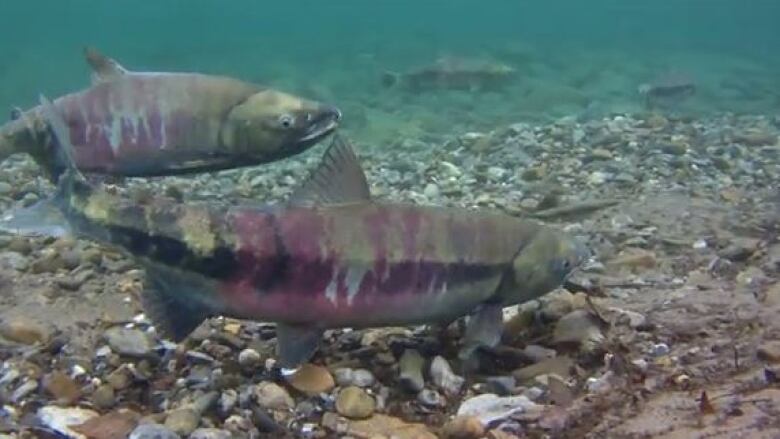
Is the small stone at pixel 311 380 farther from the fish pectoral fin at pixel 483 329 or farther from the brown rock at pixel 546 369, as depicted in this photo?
the brown rock at pixel 546 369

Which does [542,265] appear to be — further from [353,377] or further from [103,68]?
[103,68]

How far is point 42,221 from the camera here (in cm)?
407

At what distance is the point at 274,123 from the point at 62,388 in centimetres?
223

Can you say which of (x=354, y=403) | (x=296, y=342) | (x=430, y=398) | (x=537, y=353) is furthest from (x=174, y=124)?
(x=537, y=353)

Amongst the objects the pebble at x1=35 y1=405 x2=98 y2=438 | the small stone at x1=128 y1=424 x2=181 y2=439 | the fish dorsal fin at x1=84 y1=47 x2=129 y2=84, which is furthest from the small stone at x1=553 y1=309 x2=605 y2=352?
the fish dorsal fin at x1=84 y1=47 x2=129 y2=84

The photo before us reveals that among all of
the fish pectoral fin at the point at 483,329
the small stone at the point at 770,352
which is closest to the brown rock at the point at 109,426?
the fish pectoral fin at the point at 483,329

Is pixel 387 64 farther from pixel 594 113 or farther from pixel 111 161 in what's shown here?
pixel 111 161

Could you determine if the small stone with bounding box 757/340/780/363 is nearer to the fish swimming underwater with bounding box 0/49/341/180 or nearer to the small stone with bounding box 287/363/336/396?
the small stone with bounding box 287/363/336/396

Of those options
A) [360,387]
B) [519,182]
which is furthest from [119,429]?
[519,182]

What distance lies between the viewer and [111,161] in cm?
588

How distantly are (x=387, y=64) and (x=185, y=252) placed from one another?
27.7m

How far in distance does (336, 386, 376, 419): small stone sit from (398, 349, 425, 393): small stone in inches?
7.9

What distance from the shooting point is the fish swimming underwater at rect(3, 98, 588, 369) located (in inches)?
154

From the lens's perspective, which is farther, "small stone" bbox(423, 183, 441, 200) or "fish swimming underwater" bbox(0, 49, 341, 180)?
"small stone" bbox(423, 183, 441, 200)
